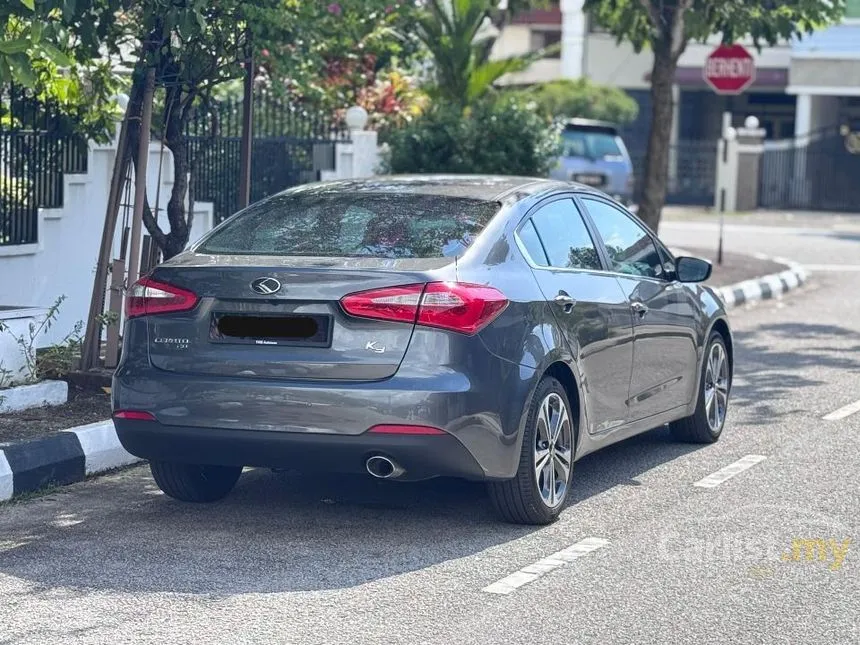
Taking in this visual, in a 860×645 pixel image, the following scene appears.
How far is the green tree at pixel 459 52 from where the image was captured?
67.6 ft

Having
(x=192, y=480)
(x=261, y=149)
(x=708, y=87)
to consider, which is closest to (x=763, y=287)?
(x=261, y=149)

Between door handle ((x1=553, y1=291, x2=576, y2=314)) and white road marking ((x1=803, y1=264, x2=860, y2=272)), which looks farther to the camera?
white road marking ((x1=803, y1=264, x2=860, y2=272))

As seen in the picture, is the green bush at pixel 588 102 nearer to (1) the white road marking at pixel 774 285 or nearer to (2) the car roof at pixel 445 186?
(1) the white road marking at pixel 774 285

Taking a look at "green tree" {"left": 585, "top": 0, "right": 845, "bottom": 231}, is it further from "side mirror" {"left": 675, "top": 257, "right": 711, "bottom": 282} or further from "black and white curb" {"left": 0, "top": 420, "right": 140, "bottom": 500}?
"black and white curb" {"left": 0, "top": 420, "right": 140, "bottom": 500}

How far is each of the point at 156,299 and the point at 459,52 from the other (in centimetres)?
1416

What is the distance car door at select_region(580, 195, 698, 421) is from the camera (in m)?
8.25

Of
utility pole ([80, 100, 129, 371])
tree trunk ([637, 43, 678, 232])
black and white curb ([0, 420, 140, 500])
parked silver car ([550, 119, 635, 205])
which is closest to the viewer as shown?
black and white curb ([0, 420, 140, 500])

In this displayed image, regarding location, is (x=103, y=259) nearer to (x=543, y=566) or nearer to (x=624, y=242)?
(x=624, y=242)

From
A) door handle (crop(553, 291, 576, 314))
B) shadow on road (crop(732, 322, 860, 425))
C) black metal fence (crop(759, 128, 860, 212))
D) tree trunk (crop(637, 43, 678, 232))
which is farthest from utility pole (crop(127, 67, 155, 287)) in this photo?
black metal fence (crop(759, 128, 860, 212))

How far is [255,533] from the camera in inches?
276

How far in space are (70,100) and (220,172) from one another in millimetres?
2165

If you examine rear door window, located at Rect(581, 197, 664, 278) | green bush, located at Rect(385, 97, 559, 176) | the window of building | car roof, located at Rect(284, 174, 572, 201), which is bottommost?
rear door window, located at Rect(581, 197, 664, 278)

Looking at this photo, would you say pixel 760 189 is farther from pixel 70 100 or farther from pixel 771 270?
pixel 70 100

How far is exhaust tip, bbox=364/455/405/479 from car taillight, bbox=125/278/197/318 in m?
0.98
